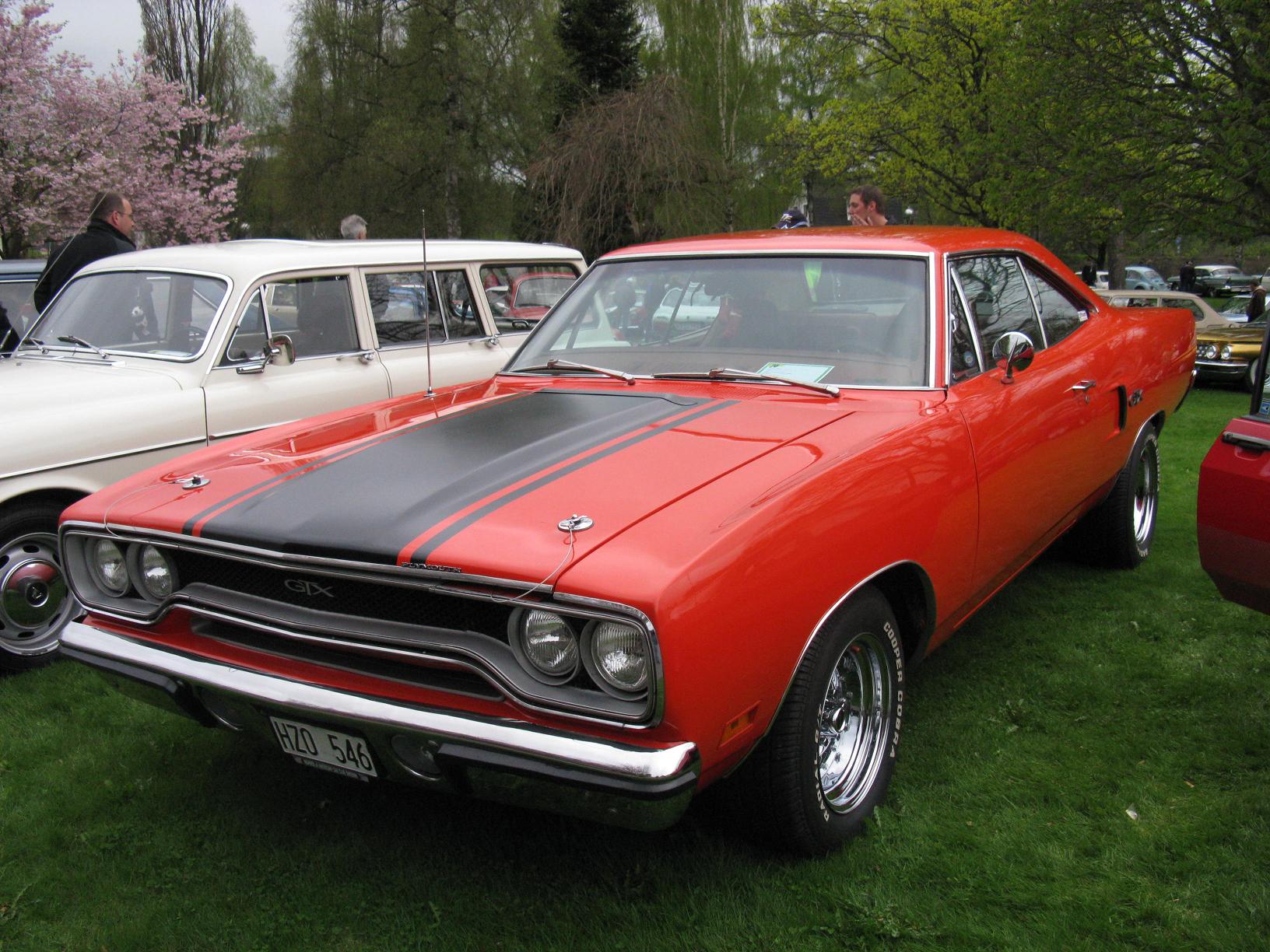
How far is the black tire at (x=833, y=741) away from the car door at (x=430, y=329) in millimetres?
3409

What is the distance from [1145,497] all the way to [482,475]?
392cm

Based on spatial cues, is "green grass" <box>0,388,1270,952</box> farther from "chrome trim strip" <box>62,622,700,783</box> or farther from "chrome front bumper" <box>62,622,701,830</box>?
"chrome trim strip" <box>62,622,700,783</box>

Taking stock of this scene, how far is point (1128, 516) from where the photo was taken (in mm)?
4805

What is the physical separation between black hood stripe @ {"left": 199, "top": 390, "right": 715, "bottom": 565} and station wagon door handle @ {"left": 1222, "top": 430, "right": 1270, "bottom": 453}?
1560mm

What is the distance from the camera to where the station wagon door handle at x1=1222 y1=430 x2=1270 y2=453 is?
9.78ft

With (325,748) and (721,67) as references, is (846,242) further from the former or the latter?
(721,67)

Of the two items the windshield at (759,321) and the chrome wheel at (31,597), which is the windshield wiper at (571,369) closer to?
the windshield at (759,321)

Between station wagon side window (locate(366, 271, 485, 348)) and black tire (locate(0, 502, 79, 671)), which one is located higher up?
station wagon side window (locate(366, 271, 485, 348))

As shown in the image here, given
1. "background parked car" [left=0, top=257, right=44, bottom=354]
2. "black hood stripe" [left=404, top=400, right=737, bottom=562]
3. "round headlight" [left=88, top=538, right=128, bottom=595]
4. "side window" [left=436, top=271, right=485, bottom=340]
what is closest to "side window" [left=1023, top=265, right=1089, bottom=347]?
"black hood stripe" [left=404, top=400, right=737, bottom=562]

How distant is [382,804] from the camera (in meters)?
3.11

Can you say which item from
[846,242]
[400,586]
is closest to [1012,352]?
[846,242]

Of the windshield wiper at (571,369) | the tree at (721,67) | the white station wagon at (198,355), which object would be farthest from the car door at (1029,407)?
the tree at (721,67)

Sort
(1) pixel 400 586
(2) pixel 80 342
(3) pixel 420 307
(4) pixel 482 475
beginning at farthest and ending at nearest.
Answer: (3) pixel 420 307
(2) pixel 80 342
(4) pixel 482 475
(1) pixel 400 586

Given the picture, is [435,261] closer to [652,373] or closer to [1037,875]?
[652,373]
